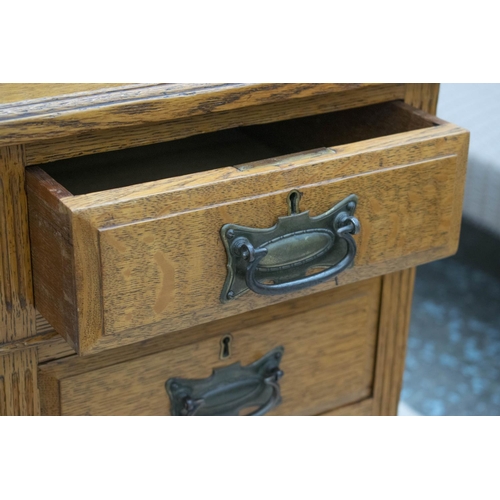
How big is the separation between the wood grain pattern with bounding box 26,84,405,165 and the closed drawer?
0.7 inches

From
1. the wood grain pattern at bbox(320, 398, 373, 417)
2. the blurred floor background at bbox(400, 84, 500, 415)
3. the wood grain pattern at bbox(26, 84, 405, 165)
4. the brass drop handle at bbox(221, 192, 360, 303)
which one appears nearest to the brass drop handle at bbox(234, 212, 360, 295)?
the brass drop handle at bbox(221, 192, 360, 303)

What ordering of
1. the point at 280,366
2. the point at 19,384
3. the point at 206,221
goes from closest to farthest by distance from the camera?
the point at 206,221
the point at 19,384
the point at 280,366

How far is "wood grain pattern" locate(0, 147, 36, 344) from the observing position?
0.63m

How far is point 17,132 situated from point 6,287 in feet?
0.41

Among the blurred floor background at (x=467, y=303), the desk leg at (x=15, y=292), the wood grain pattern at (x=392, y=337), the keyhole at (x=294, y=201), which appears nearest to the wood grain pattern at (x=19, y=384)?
the desk leg at (x=15, y=292)

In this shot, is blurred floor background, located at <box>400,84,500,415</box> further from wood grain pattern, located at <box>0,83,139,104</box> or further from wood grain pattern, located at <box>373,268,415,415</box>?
wood grain pattern, located at <box>0,83,139,104</box>

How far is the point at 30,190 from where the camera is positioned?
635mm

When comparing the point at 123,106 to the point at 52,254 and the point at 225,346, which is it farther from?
the point at 225,346

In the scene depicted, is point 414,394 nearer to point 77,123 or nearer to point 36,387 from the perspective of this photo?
point 36,387

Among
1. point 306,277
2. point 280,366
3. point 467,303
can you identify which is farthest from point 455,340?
point 306,277

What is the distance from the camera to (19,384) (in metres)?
0.72

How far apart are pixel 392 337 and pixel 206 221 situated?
0.34 metres

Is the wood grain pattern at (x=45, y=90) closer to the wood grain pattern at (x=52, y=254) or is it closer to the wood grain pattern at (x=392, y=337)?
the wood grain pattern at (x=52, y=254)

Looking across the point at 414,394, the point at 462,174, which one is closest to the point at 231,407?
the point at 462,174
